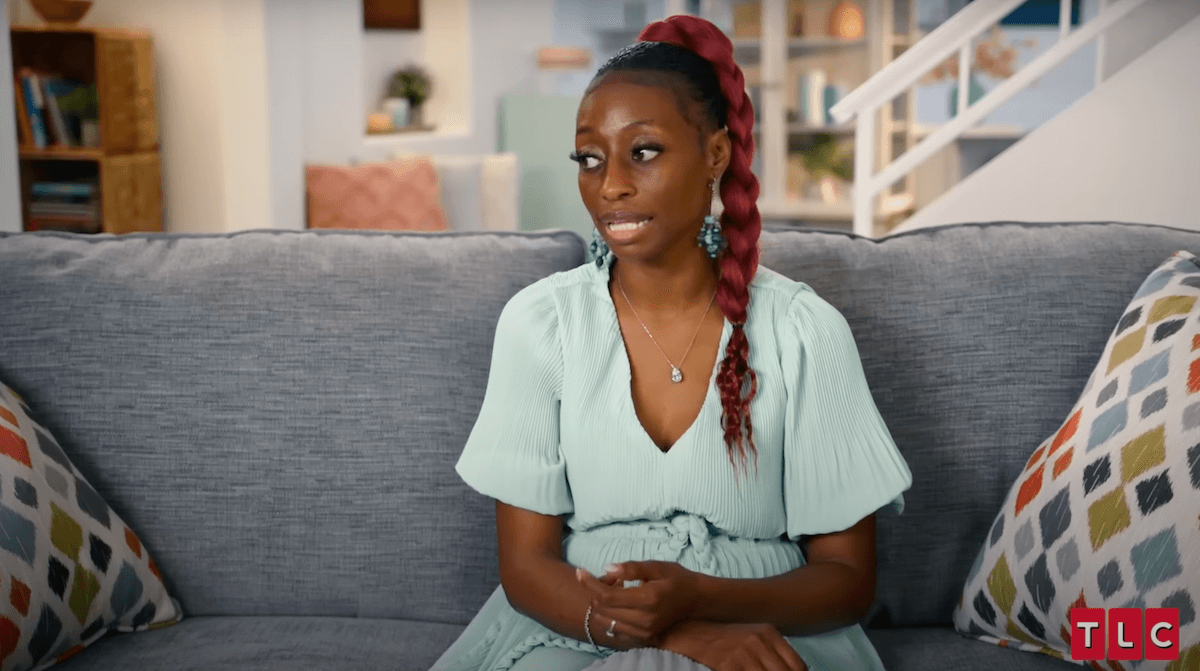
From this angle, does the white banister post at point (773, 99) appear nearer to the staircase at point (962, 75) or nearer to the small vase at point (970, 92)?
the small vase at point (970, 92)

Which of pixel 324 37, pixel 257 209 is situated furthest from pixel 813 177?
pixel 257 209

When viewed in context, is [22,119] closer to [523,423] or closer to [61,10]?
[61,10]

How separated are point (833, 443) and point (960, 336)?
1.07 ft

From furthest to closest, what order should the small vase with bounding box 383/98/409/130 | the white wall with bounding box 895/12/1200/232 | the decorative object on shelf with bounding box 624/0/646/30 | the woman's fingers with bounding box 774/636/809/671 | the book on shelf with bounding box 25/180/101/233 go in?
the decorative object on shelf with bounding box 624/0/646/30, the small vase with bounding box 383/98/409/130, the book on shelf with bounding box 25/180/101/233, the white wall with bounding box 895/12/1200/232, the woman's fingers with bounding box 774/636/809/671

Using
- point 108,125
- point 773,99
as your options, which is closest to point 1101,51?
point 773,99

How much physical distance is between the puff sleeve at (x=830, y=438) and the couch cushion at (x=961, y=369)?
0.61 ft

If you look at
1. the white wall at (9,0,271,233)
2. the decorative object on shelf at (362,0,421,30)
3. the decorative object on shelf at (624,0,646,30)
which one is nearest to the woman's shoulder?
the white wall at (9,0,271,233)

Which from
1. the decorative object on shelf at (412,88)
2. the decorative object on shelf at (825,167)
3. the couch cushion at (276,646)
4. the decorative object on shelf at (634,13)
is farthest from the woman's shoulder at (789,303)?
the decorative object on shelf at (634,13)

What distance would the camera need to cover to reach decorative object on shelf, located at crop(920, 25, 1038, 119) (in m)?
6.16

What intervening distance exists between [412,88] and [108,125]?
215 centimetres

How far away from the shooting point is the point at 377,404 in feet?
4.66

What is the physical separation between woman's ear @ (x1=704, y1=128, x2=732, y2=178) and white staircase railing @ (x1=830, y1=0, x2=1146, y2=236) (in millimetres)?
2445

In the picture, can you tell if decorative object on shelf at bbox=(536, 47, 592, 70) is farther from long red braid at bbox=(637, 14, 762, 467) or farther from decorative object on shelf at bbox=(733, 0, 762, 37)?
long red braid at bbox=(637, 14, 762, 467)

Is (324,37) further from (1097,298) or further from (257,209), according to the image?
(1097,298)
